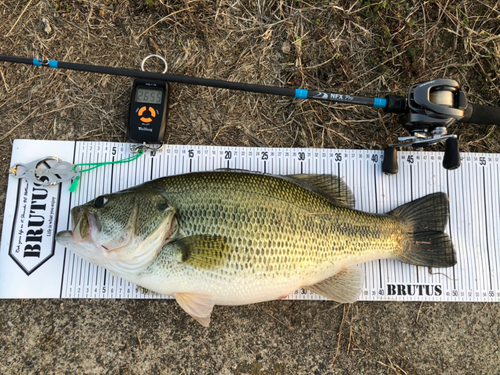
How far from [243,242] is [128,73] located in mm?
1498

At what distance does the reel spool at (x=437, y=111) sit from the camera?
2.06 m

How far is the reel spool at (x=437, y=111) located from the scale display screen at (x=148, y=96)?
1834 millimetres

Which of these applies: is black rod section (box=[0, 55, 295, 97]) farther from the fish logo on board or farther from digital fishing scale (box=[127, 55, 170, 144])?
the fish logo on board

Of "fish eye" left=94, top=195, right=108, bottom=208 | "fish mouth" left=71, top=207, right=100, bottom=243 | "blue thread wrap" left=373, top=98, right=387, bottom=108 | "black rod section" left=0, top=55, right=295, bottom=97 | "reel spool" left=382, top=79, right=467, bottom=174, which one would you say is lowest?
"fish mouth" left=71, top=207, right=100, bottom=243

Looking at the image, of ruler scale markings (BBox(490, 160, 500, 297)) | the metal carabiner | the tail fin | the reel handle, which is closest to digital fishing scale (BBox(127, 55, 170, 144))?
the metal carabiner

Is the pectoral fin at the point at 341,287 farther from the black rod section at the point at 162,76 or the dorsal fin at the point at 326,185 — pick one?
the black rod section at the point at 162,76

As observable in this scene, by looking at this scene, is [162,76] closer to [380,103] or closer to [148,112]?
[148,112]

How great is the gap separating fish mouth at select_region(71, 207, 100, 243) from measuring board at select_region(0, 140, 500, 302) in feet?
1.74

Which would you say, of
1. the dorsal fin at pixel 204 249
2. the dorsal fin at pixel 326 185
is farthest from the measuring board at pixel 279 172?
the dorsal fin at pixel 204 249

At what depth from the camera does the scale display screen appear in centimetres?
240

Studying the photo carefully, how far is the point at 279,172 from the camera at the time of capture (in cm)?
248

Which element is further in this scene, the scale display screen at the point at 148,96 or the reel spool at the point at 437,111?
the scale display screen at the point at 148,96

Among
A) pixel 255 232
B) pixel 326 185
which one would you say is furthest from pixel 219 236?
pixel 326 185

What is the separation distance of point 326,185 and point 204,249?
997 millimetres
